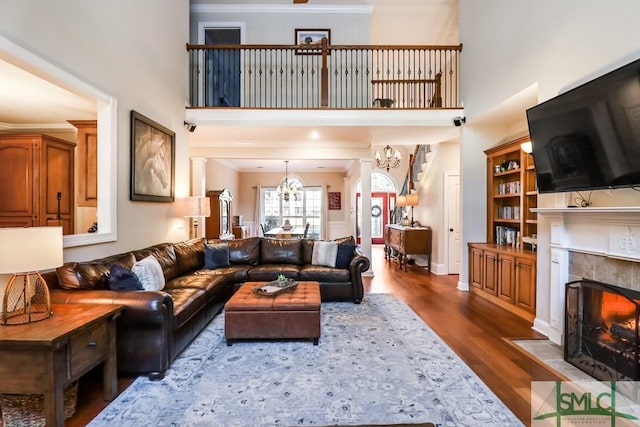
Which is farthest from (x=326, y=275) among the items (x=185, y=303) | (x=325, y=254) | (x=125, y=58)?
(x=125, y=58)

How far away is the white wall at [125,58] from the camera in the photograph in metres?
2.49

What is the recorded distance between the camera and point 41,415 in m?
1.82

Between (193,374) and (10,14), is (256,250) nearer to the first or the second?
(193,374)

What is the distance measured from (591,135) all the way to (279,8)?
5.81 meters

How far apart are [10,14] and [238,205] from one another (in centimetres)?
895

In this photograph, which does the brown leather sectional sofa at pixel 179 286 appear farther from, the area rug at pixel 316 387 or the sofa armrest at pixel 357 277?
the area rug at pixel 316 387

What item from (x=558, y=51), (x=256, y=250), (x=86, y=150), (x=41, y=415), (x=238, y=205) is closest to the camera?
(x=41, y=415)

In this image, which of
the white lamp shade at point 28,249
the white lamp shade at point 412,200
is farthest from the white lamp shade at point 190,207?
the white lamp shade at point 412,200

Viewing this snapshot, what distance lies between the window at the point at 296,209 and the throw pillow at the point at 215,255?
6306 millimetres

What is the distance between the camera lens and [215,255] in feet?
15.7

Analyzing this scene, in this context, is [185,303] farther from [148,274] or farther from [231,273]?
[231,273]

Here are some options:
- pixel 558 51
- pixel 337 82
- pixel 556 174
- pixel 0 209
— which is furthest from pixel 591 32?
pixel 0 209

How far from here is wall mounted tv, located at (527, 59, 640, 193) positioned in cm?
211

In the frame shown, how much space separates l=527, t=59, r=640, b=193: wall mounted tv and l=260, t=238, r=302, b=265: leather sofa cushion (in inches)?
131
